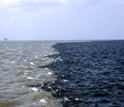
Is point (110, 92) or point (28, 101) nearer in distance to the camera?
point (28, 101)

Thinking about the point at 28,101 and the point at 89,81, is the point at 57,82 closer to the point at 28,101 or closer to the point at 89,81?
the point at 89,81

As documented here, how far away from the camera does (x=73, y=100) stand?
1187cm

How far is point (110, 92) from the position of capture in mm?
13773

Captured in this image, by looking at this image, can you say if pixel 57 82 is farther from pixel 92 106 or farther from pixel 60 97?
pixel 92 106

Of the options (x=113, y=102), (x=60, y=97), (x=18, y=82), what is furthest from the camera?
(x=18, y=82)

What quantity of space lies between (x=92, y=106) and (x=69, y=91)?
11.0ft

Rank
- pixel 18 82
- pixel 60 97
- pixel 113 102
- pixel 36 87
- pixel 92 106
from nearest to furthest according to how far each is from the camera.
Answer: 1. pixel 92 106
2. pixel 113 102
3. pixel 60 97
4. pixel 36 87
5. pixel 18 82

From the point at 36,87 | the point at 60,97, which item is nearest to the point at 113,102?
the point at 60,97

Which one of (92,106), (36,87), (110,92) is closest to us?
(92,106)

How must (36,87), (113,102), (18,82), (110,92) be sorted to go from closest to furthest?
(113,102), (110,92), (36,87), (18,82)

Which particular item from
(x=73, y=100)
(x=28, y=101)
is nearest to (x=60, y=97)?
(x=73, y=100)

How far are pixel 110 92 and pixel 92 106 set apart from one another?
3.45 m

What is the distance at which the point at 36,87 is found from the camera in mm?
14797

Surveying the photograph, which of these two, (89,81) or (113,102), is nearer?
(113,102)
